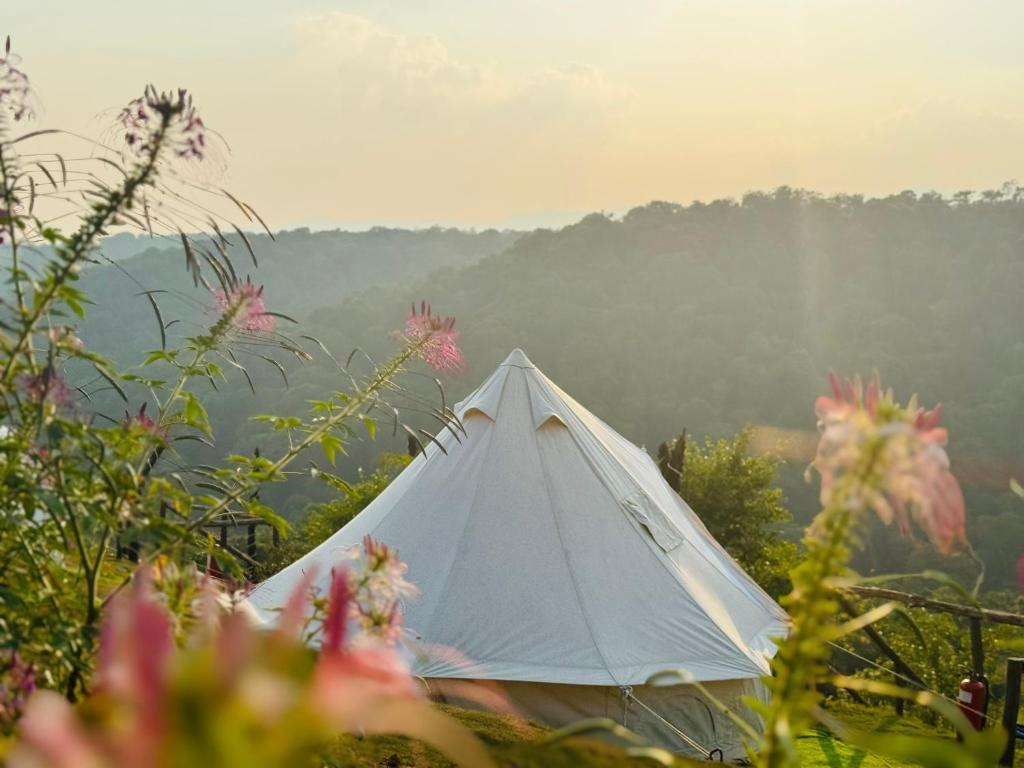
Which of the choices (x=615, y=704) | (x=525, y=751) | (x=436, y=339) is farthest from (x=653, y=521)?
(x=525, y=751)

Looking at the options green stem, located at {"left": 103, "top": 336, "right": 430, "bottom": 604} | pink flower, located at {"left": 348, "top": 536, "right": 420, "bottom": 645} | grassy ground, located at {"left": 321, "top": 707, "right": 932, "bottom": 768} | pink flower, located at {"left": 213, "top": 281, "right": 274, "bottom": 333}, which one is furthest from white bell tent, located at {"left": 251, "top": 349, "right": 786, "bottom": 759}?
pink flower, located at {"left": 348, "top": 536, "right": 420, "bottom": 645}

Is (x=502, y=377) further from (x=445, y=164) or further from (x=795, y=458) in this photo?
(x=795, y=458)

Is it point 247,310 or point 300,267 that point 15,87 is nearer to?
point 247,310

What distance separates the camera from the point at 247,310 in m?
1.79

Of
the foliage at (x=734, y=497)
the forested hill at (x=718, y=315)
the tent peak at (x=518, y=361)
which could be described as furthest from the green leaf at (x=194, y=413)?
the forested hill at (x=718, y=315)

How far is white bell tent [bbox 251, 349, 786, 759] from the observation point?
6262 millimetres

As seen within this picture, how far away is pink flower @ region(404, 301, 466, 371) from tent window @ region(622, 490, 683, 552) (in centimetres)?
513

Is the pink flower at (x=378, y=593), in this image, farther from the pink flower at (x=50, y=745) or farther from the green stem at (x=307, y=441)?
the pink flower at (x=50, y=745)

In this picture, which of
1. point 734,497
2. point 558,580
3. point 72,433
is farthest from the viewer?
point 734,497

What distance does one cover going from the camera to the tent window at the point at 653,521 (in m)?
7.14

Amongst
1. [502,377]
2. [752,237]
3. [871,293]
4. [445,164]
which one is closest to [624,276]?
[752,237]

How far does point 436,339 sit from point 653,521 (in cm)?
532

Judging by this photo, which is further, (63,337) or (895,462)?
(63,337)

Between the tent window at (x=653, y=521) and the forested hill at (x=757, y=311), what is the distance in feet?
63.3
